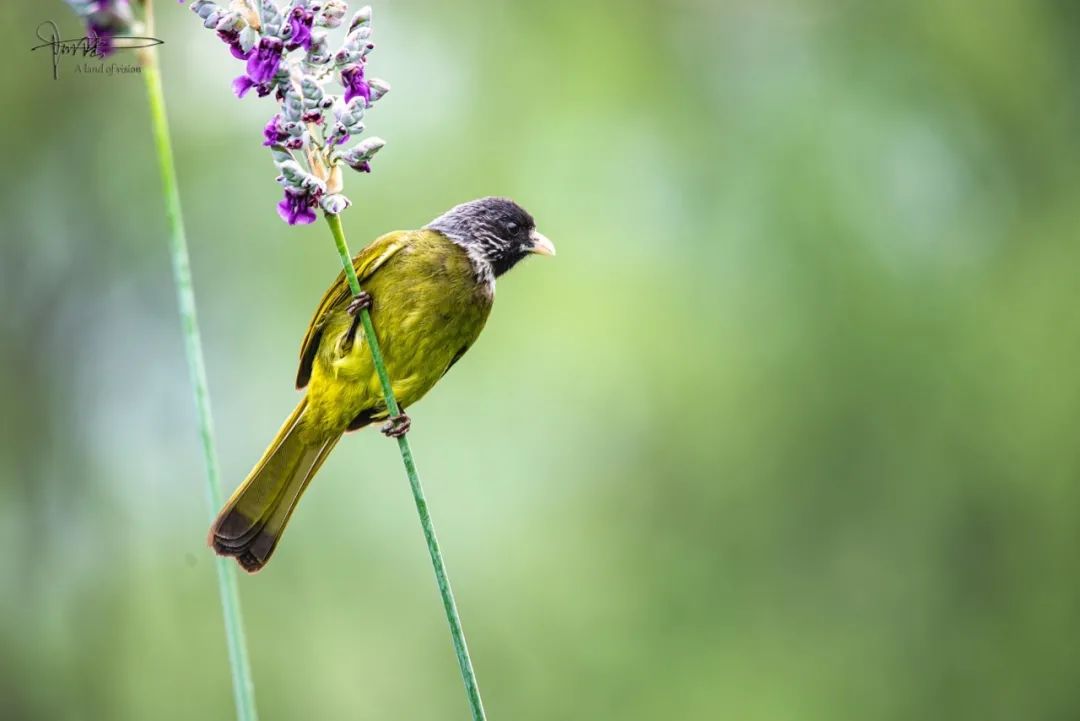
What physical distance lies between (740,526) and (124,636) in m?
4.46

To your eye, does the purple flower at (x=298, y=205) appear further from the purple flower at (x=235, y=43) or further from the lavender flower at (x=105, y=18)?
the lavender flower at (x=105, y=18)

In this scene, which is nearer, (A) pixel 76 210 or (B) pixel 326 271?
(B) pixel 326 271

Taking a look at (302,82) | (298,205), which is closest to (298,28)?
(302,82)

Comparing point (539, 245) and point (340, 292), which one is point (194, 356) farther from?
point (539, 245)

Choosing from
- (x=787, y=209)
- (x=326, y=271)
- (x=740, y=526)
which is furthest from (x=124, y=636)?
(x=787, y=209)

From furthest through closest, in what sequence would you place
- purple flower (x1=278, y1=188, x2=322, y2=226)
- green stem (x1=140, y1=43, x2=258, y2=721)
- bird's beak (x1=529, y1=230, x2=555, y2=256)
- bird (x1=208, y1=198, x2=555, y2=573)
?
bird's beak (x1=529, y1=230, x2=555, y2=256) → bird (x1=208, y1=198, x2=555, y2=573) → purple flower (x1=278, y1=188, x2=322, y2=226) → green stem (x1=140, y1=43, x2=258, y2=721)

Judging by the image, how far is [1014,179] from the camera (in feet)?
28.3

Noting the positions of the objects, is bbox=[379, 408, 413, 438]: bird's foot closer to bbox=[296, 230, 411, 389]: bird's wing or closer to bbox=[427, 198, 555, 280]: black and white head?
bbox=[296, 230, 411, 389]: bird's wing

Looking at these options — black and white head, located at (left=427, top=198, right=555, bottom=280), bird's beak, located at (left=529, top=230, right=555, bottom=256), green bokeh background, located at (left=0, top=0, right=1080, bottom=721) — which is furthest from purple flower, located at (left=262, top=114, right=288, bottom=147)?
green bokeh background, located at (left=0, top=0, right=1080, bottom=721)

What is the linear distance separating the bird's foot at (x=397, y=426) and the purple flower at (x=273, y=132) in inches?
17.5

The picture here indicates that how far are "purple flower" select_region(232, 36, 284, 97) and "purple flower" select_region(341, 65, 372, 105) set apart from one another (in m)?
0.15

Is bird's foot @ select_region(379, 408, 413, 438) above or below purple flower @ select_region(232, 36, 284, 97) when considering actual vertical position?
below

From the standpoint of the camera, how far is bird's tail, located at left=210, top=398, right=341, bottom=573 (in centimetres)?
248

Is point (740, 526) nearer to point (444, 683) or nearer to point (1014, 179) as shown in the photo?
point (444, 683)
